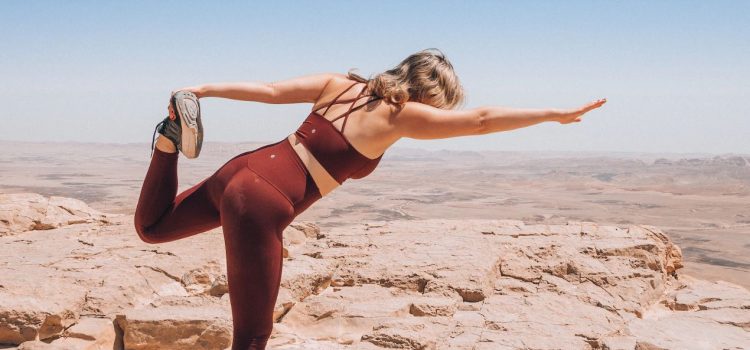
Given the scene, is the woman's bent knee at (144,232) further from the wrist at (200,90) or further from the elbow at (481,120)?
the elbow at (481,120)

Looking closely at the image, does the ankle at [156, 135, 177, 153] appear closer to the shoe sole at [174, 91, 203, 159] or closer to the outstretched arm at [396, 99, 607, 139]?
the shoe sole at [174, 91, 203, 159]

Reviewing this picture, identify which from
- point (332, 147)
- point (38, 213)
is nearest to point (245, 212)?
point (332, 147)

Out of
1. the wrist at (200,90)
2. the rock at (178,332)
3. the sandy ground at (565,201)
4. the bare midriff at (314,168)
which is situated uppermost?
the wrist at (200,90)

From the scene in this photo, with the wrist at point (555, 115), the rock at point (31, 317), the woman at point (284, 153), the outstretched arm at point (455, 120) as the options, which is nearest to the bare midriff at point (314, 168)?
the woman at point (284, 153)

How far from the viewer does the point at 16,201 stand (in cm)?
766

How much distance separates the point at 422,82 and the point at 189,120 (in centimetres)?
90

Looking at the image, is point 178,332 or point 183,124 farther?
point 178,332

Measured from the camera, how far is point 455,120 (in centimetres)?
218

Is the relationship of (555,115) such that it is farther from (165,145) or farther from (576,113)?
(165,145)

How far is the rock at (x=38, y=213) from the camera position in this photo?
7160 millimetres

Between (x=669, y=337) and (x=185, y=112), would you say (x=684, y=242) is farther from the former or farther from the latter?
(x=185, y=112)

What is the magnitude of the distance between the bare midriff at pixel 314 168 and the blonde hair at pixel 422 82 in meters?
0.35

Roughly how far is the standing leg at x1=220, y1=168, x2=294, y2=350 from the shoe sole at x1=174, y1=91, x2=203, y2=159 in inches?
12.2

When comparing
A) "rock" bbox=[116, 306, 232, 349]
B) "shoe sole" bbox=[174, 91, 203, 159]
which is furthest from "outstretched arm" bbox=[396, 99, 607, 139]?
"rock" bbox=[116, 306, 232, 349]
